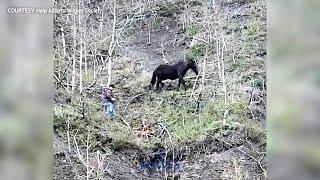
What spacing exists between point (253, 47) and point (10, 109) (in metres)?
1.17

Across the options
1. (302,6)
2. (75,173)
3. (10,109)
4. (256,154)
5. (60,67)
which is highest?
(302,6)

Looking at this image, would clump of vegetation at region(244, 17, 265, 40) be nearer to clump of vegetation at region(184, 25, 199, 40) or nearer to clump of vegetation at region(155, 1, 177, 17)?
clump of vegetation at region(184, 25, 199, 40)

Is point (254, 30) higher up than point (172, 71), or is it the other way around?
point (254, 30)

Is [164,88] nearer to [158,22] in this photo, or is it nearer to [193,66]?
[193,66]

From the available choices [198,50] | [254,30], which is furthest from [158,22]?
[254,30]

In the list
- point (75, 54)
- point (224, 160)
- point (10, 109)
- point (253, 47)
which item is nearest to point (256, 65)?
point (253, 47)

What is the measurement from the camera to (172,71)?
7.23ft

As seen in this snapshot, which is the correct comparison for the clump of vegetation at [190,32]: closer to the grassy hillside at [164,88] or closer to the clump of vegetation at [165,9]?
the grassy hillside at [164,88]

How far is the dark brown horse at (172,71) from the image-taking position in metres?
2.19

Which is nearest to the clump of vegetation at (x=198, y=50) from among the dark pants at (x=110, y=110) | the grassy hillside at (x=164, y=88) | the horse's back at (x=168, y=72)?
the grassy hillside at (x=164, y=88)

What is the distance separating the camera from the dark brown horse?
2.19m

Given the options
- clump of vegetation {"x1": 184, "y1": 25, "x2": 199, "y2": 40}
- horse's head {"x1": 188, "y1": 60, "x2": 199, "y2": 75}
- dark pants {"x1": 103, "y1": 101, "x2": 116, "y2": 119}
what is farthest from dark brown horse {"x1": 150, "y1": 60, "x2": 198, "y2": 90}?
dark pants {"x1": 103, "y1": 101, "x2": 116, "y2": 119}

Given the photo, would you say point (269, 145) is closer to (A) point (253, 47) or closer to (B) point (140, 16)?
(A) point (253, 47)

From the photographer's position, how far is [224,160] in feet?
7.14
